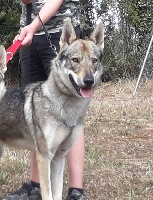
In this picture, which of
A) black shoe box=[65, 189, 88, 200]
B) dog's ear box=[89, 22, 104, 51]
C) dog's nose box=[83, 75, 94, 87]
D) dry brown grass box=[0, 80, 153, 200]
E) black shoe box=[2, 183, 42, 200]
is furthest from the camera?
dry brown grass box=[0, 80, 153, 200]

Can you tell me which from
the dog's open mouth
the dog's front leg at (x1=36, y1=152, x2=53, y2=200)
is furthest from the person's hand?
the dog's front leg at (x1=36, y1=152, x2=53, y2=200)

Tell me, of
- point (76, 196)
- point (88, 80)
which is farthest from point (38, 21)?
point (76, 196)

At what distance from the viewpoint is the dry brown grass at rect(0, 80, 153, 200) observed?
4.67 m

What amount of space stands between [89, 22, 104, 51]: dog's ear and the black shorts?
340 millimetres

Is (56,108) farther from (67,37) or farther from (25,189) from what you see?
(25,189)

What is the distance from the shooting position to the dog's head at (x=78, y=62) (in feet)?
12.1

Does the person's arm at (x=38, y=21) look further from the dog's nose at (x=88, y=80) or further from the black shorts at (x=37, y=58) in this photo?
the dog's nose at (x=88, y=80)

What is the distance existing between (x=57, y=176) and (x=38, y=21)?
1313mm

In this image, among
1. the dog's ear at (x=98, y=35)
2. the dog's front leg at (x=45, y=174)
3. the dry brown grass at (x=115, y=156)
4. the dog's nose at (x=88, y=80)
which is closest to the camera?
the dog's nose at (x=88, y=80)

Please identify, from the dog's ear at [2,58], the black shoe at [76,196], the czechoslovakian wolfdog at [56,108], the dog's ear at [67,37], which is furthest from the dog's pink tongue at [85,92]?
the black shoe at [76,196]

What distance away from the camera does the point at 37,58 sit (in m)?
4.45

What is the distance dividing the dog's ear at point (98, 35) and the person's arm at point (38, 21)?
0.37 meters

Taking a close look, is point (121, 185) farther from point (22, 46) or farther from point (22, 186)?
point (22, 46)

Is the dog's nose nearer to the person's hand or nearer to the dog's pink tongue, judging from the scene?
the dog's pink tongue
